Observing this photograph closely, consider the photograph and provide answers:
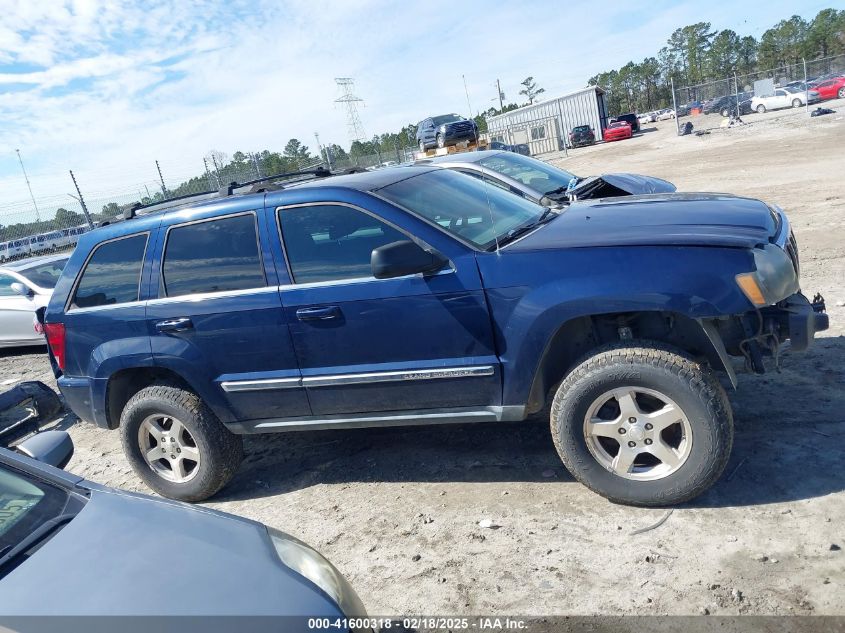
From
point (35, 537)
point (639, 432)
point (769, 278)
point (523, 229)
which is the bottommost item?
point (639, 432)

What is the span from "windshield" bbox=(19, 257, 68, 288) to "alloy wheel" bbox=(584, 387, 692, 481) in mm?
9120

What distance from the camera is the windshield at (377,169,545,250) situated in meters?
3.99

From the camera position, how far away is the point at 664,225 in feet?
11.8

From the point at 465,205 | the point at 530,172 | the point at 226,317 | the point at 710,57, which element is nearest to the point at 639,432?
the point at 465,205

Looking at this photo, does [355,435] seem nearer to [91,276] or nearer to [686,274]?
[91,276]

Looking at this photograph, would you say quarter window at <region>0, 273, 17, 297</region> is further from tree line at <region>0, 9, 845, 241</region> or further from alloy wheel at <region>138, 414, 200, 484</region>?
tree line at <region>0, 9, 845, 241</region>

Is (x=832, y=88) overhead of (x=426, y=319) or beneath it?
beneath

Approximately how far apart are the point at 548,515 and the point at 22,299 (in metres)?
9.27

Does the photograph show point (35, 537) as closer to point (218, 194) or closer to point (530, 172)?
point (218, 194)

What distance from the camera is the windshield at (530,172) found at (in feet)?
26.9

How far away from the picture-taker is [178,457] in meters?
4.62

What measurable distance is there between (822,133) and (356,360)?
24.4m

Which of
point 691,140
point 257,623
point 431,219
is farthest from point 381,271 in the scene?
point 691,140

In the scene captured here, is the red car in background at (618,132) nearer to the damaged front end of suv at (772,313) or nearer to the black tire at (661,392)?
the damaged front end of suv at (772,313)
